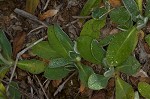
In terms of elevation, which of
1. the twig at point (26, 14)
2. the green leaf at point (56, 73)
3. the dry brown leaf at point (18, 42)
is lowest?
the green leaf at point (56, 73)

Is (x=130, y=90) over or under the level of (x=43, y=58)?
under

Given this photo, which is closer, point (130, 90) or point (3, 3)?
point (130, 90)

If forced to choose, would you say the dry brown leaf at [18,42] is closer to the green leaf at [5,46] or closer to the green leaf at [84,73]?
the green leaf at [5,46]

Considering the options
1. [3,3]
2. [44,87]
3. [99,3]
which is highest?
[3,3]

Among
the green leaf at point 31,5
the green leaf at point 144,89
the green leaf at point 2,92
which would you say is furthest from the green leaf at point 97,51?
the green leaf at point 2,92

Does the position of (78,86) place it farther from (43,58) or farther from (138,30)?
(138,30)

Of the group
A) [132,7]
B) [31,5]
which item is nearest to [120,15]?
[132,7]

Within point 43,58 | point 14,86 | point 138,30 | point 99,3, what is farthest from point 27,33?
point 138,30

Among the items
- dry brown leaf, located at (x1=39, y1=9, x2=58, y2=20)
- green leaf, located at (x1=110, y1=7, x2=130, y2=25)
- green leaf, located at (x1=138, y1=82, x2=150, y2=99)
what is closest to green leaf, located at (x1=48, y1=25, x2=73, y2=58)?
dry brown leaf, located at (x1=39, y1=9, x2=58, y2=20)

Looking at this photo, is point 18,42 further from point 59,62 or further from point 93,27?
point 93,27
